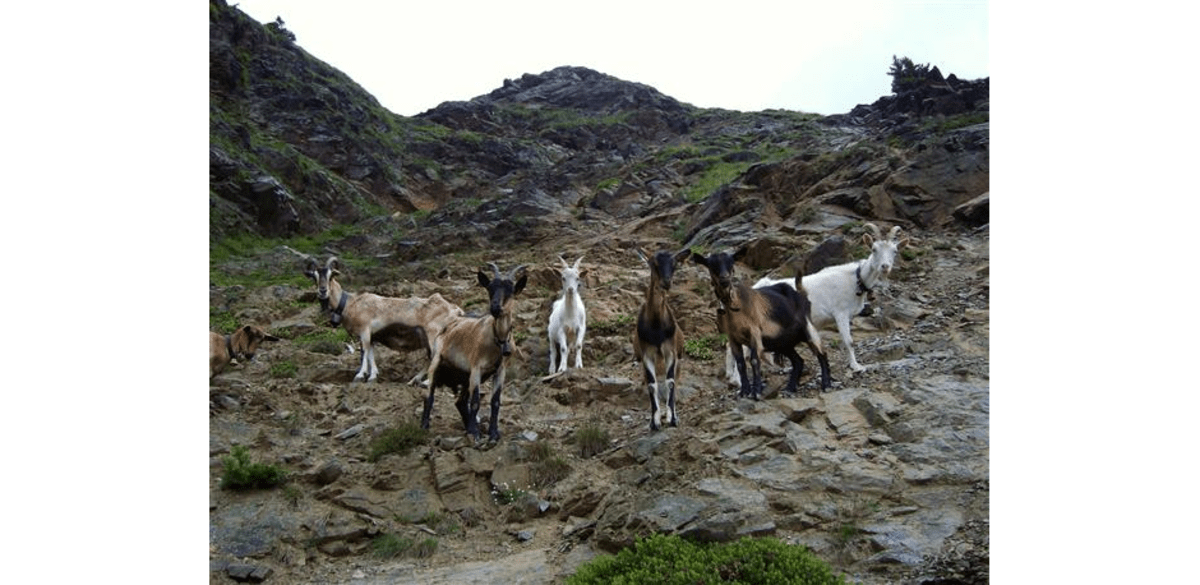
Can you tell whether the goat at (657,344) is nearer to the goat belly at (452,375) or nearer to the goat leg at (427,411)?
the goat belly at (452,375)

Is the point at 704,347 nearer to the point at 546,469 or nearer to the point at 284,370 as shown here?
the point at 546,469

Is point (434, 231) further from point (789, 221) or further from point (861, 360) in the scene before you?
point (861, 360)

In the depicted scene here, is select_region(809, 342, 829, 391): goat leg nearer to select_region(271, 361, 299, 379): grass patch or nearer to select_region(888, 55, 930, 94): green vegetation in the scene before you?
select_region(271, 361, 299, 379): grass patch

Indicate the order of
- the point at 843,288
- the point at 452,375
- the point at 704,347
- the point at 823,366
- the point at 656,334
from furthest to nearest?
the point at 704,347 < the point at 843,288 < the point at 452,375 < the point at 823,366 < the point at 656,334

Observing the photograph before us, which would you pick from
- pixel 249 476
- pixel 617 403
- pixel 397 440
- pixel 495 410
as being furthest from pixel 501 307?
pixel 249 476

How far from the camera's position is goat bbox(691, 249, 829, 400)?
9.11 m

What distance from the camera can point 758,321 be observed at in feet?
31.0

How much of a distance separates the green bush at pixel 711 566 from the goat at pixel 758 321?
146 inches

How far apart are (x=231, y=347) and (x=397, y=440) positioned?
16.5 ft

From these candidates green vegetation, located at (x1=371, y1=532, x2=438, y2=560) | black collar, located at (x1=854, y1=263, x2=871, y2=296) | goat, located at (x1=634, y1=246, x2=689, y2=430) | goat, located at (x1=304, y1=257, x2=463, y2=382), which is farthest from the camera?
goat, located at (x1=304, y1=257, x2=463, y2=382)

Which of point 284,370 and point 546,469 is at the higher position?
point 284,370

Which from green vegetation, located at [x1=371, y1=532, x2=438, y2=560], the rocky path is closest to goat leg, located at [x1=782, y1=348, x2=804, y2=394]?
the rocky path

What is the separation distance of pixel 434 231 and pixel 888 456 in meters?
27.1

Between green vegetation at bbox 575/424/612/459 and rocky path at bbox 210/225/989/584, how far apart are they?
9 cm
